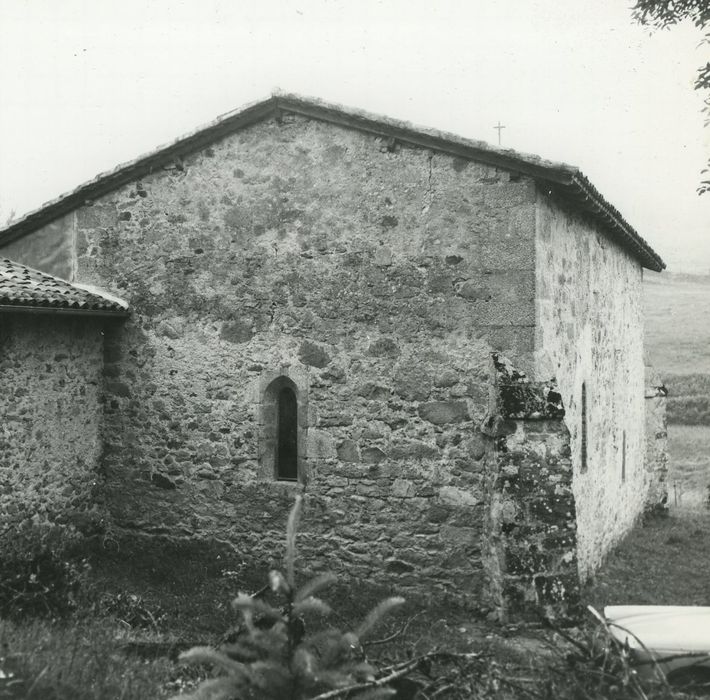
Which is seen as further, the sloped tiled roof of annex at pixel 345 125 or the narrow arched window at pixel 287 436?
the narrow arched window at pixel 287 436

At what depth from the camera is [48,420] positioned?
941 centimetres

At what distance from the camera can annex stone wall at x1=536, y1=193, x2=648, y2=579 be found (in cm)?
907

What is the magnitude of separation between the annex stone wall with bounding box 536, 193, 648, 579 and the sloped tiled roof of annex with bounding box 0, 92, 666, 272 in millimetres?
380

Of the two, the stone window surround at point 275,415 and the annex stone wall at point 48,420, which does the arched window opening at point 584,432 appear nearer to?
the stone window surround at point 275,415

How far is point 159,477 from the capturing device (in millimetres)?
10078

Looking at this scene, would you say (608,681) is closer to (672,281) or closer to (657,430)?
(657,430)

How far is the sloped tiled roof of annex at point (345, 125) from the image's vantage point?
838cm

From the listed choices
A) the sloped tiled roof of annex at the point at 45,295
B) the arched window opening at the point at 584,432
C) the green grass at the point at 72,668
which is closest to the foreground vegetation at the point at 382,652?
the green grass at the point at 72,668

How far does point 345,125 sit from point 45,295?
156 inches

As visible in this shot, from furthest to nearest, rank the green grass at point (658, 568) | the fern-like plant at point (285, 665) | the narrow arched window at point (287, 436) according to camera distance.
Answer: the green grass at point (658, 568)
the narrow arched window at point (287, 436)
the fern-like plant at point (285, 665)

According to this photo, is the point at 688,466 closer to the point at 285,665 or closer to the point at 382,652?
the point at 382,652

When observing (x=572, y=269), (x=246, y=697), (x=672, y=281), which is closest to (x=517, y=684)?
(x=246, y=697)

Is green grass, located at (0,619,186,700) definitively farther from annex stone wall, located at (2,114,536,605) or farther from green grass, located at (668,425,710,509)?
green grass, located at (668,425,710,509)

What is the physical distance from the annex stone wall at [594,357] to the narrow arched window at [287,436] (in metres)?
3.03
